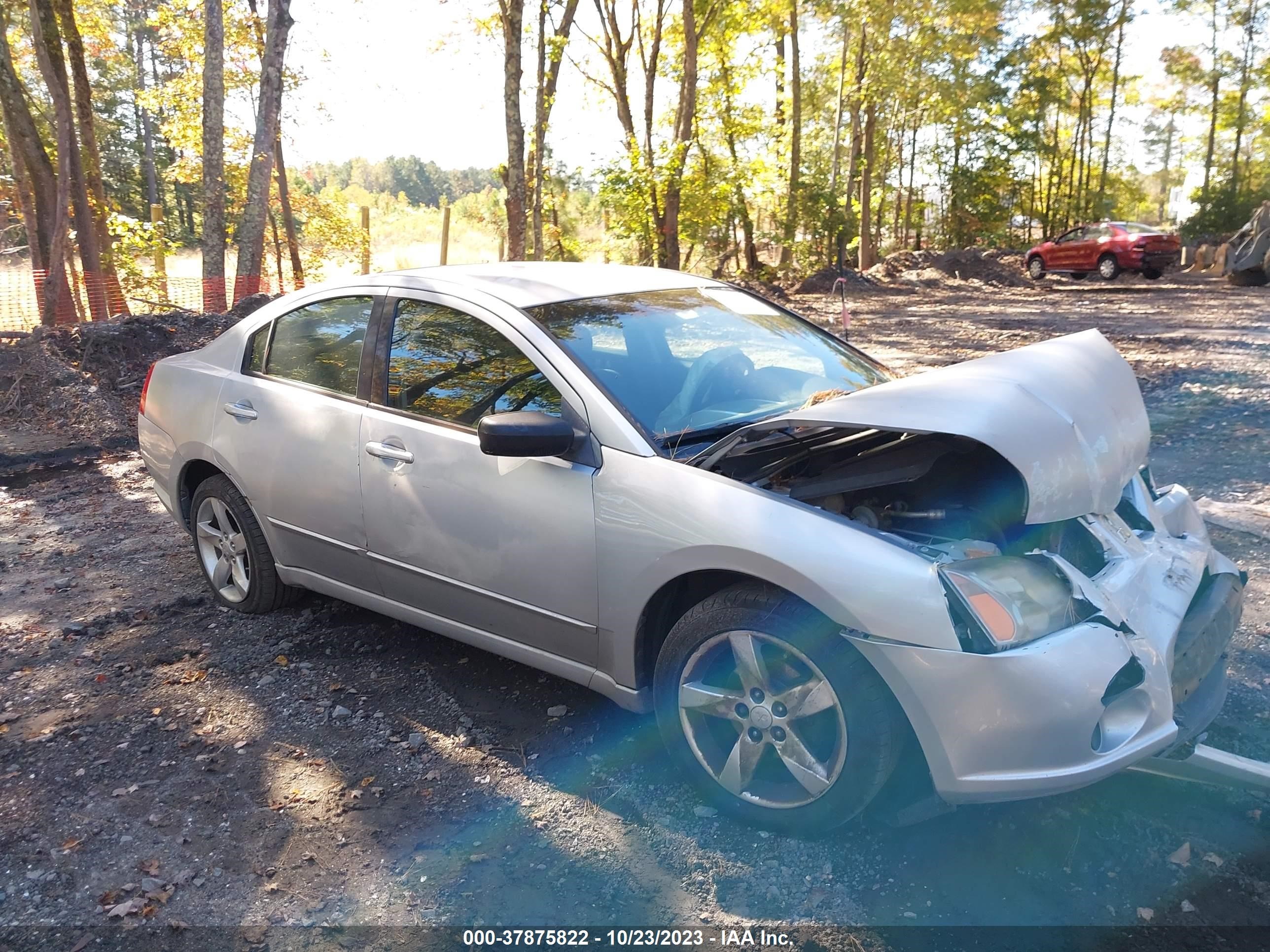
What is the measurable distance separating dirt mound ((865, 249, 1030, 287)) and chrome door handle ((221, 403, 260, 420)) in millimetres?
23969

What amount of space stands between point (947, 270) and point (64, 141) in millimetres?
22262

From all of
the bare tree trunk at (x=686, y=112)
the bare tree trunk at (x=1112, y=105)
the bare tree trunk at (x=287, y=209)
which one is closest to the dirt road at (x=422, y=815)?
the bare tree trunk at (x=686, y=112)

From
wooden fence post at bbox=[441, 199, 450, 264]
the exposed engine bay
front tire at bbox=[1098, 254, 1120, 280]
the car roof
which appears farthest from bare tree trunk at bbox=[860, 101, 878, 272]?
the exposed engine bay

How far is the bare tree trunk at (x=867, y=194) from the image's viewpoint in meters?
26.9

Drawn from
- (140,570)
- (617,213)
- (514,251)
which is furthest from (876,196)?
(140,570)

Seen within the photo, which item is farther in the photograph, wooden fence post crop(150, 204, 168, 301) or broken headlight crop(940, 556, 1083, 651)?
wooden fence post crop(150, 204, 168, 301)

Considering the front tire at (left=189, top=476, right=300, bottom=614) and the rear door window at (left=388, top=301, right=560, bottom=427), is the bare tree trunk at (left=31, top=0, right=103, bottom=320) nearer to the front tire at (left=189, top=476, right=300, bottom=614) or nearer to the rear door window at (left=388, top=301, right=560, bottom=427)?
the front tire at (left=189, top=476, right=300, bottom=614)

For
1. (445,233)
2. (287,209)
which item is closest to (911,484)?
(445,233)

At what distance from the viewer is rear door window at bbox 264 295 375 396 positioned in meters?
3.96

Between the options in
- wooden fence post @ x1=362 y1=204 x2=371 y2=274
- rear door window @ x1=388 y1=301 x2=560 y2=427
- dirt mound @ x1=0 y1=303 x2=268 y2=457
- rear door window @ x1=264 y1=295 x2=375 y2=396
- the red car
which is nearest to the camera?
rear door window @ x1=388 y1=301 x2=560 y2=427

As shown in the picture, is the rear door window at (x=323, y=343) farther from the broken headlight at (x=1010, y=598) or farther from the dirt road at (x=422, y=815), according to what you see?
the broken headlight at (x=1010, y=598)

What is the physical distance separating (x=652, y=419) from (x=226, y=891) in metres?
1.91

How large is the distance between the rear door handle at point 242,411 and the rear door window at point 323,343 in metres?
0.18

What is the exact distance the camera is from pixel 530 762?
11.0 feet
